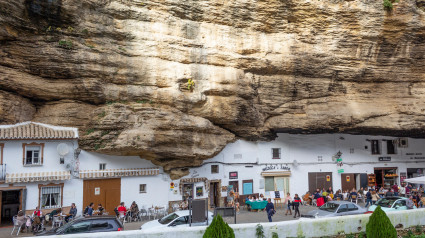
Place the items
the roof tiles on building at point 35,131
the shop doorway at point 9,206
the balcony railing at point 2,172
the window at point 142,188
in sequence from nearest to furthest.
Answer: the balcony railing at point 2,172
the roof tiles on building at point 35,131
the shop doorway at point 9,206
the window at point 142,188

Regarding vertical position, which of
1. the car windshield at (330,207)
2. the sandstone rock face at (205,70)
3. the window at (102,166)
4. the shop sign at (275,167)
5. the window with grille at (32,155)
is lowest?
the car windshield at (330,207)

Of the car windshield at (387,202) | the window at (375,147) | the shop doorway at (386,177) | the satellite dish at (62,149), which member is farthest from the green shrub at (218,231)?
the shop doorway at (386,177)

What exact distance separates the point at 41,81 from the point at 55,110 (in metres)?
1.77

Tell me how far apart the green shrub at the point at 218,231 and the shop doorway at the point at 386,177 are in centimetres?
2356

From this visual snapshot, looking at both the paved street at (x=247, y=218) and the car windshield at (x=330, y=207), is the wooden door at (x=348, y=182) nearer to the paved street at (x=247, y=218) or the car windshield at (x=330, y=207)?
the paved street at (x=247, y=218)

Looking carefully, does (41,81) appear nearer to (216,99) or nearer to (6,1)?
(6,1)

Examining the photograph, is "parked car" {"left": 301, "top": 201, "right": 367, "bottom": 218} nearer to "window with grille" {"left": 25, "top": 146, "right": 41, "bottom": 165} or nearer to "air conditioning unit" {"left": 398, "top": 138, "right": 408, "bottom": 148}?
"window with grille" {"left": 25, "top": 146, "right": 41, "bottom": 165}

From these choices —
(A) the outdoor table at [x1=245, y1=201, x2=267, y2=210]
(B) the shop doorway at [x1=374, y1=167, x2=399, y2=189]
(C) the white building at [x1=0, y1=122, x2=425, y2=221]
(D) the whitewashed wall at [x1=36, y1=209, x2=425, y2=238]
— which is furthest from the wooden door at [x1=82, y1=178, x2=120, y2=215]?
(B) the shop doorway at [x1=374, y1=167, x2=399, y2=189]

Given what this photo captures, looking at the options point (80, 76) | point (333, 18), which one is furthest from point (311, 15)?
point (80, 76)

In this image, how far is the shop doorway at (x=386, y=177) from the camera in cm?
3098

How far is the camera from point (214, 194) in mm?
24953

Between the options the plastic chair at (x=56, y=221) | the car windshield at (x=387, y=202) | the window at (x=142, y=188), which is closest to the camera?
the plastic chair at (x=56, y=221)

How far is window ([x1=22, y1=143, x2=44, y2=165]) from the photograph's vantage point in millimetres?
18828

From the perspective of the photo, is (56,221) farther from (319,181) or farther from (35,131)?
→ (319,181)
